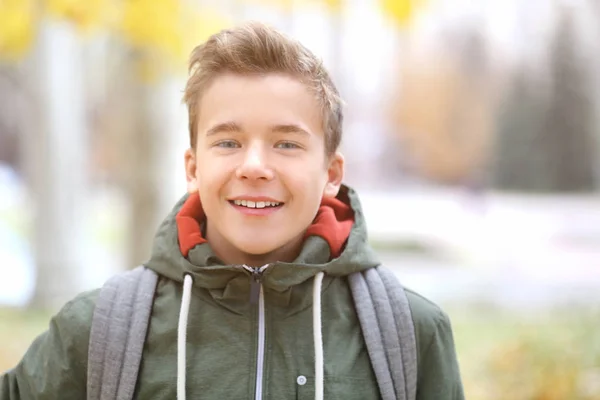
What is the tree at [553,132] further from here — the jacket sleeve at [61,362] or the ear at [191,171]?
the jacket sleeve at [61,362]

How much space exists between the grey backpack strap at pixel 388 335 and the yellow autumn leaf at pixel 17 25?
12.3 feet

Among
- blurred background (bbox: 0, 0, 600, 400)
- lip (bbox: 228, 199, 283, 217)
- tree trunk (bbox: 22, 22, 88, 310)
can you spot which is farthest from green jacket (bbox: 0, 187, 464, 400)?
tree trunk (bbox: 22, 22, 88, 310)

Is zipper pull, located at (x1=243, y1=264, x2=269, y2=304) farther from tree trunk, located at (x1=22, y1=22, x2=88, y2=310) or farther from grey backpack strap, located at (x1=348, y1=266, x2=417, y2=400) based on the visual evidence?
tree trunk, located at (x1=22, y1=22, x2=88, y2=310)

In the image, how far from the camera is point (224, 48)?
6.23ft

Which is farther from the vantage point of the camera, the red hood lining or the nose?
the red hood lining

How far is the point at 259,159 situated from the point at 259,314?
0.41 metres

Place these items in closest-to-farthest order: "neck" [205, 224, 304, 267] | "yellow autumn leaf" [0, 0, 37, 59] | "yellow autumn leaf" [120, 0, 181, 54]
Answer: "neck" [205, 224, 304, 267]
"yellow autumn leaf" [120, 0, 181, 54]
"yellow autumn leaf" [0, 0, 37, 59]

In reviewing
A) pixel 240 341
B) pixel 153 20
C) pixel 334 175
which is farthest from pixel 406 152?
pixel 240 341

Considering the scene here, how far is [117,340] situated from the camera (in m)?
1.81

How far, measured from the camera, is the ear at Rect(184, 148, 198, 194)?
2.04 meters

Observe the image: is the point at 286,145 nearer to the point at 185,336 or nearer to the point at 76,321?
the point at 185,336

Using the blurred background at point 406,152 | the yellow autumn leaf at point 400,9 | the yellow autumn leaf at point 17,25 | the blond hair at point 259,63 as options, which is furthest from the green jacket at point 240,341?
the yellow autumn leaf at point 17,25

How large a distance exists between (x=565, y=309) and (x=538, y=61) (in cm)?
1193

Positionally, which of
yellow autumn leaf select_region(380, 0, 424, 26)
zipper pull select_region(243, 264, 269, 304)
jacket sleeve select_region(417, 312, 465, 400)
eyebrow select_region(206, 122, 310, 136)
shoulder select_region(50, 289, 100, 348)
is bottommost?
jacket sleeve select_region(417, 312, 465, 400)
